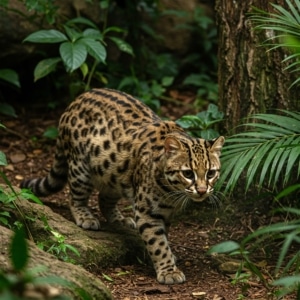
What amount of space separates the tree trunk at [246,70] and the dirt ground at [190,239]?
82 cm

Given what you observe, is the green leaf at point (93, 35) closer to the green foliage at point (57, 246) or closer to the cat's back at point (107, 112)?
the cat's back at point (107, 112)

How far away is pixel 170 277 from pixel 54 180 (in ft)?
5.95

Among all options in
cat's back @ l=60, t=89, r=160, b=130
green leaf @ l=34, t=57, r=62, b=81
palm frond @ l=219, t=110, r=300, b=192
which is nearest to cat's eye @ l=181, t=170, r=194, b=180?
palm frond @ l=219, t=110, r=300, b=192

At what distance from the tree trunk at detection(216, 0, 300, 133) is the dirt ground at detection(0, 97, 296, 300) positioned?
2.70ft

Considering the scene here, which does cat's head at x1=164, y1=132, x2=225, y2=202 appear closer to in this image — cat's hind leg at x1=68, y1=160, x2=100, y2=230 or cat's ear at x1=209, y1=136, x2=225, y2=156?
cat's ear at x1=209, y1=136, x2=225, y2=156

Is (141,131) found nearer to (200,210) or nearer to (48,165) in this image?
(200,210)

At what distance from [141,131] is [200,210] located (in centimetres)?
119

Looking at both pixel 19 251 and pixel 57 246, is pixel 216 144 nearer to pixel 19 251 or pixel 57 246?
pixel 57 246

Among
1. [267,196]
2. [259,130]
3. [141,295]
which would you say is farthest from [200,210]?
[141,295]

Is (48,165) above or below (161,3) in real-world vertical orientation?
below

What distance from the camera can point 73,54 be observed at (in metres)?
7.78

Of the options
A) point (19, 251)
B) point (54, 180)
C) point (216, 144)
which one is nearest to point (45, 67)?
point (54, 180)

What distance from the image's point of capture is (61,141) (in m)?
7.29

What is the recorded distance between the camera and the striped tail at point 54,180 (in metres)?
7.39
